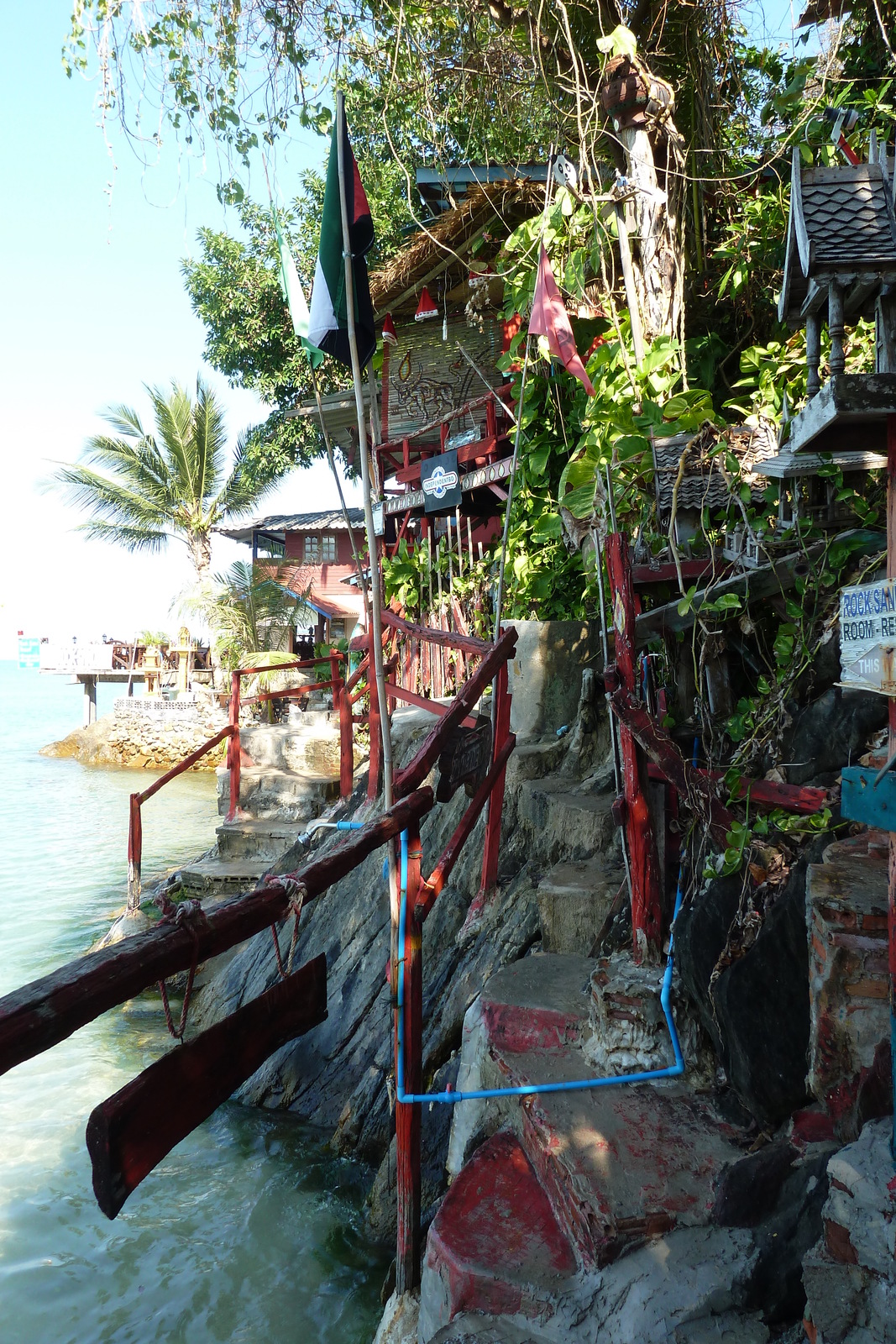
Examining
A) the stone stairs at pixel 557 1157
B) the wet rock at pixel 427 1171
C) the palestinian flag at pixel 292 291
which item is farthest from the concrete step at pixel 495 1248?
the palestinian flag at pixel 292 291

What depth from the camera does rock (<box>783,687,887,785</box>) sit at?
3.46m

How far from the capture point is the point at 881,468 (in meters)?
4.09

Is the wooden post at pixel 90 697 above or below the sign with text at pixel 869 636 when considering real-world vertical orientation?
below

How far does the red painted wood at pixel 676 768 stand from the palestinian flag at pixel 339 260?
6.34 feet

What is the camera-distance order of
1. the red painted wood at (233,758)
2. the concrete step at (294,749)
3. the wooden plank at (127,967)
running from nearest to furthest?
the wooden plank at (127,967)
the red painted wood at (233,758)
the concrete step at (294,749)

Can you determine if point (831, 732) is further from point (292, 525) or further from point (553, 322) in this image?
point (292, 525)

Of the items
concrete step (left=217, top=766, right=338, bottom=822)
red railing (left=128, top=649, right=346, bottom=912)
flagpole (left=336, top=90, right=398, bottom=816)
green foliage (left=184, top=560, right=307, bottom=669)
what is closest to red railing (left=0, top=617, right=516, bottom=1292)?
flagpole (left=336, top=90, right=398, bottom=816)

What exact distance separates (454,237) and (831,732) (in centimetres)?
1042

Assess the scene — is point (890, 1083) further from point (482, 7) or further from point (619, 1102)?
point (482, 7)

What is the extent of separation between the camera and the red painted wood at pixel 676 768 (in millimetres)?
3496

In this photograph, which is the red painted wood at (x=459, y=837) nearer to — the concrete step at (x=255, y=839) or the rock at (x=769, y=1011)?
the rock at (x=769, y=1011)

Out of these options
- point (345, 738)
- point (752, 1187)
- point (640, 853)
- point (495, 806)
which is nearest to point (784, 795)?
point (640, 853)

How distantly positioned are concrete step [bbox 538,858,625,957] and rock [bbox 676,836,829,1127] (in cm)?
99

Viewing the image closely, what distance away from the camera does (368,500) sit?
10.5 ft
